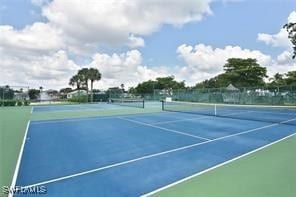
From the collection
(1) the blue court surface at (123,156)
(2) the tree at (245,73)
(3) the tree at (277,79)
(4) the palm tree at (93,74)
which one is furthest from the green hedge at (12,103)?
(3) the tree at (277,79)

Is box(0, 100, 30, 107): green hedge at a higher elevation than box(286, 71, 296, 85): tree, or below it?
below

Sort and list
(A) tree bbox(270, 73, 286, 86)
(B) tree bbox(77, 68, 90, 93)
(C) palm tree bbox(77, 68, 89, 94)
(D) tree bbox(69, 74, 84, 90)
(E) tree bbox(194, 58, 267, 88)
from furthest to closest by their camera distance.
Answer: (D) tree bbox(69, 74, 84, 90) < (C) palm tree bbox(77, 68, 89, 94) < (B) tree bbox(77, 68, 90, 93) < (E) tree bbox(194, 58, 267, 88) < (A) tree bbox(270, 73, 286, 86)

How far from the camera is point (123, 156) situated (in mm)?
6496

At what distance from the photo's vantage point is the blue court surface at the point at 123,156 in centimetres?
462

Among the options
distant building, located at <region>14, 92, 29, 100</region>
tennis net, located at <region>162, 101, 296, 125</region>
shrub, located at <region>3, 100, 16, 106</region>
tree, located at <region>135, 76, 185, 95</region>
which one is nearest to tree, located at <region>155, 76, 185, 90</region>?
tree, located at <region>135, 76, 185, 95</region>

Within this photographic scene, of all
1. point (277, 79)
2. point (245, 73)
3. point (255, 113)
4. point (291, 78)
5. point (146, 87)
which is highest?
point (245, 73)

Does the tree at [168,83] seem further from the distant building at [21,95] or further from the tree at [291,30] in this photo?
the tree at [291,30]

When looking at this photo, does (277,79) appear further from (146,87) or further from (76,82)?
A: (76,82)

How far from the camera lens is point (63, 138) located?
9016 millimetres

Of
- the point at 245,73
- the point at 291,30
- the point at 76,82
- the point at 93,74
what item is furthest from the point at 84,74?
the point at 291,30

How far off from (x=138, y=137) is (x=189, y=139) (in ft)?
5.68

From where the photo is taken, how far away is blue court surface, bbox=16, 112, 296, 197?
4.62 meters

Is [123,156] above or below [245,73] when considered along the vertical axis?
below

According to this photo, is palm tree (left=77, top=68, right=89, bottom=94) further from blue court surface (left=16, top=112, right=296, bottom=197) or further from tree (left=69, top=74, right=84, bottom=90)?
blue court surface (left=16, top=112, right=296, bottom=197)
